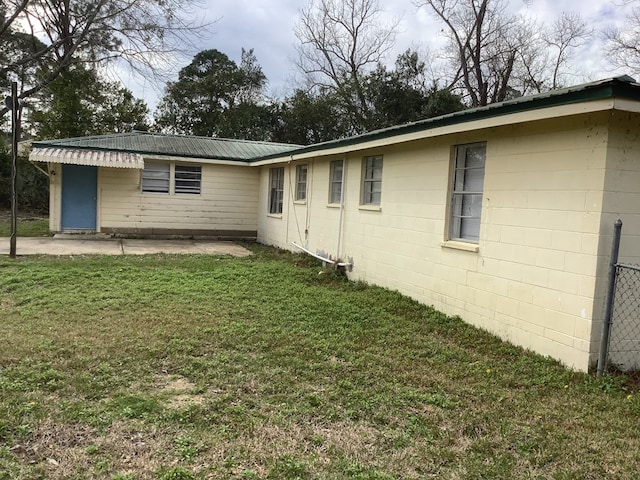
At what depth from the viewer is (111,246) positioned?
1270 cm

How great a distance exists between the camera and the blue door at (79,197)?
14117mm

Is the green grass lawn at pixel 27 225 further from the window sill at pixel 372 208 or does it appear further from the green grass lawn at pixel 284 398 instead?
the window sill at pixel 372 208

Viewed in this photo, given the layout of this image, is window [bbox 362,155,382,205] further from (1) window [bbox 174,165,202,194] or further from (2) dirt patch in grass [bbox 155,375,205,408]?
(1) window [bbox 174,165,202,194]

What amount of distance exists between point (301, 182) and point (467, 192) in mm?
6621

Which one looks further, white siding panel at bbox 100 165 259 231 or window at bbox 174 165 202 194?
window at bbox 174 165 202 194

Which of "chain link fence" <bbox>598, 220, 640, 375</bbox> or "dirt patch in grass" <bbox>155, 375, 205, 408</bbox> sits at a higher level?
"chain link fence" <bbox>598, 220, 640, 375</bbox>

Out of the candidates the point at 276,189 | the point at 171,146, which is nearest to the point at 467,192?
the point at 276,189

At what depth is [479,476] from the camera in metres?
2.97

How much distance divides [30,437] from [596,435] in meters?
3.77

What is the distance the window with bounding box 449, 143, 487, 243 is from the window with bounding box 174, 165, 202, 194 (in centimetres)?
1024

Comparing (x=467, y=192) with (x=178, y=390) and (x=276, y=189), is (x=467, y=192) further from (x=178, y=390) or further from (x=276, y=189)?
(x=276, y=189)

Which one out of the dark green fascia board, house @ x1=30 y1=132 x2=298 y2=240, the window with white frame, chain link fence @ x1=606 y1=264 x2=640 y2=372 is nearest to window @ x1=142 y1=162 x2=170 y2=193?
house @ x1=30 y1=132 x2=298 y2=240

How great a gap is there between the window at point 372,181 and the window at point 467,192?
227 centimetres

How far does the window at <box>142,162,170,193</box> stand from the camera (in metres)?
14.9
